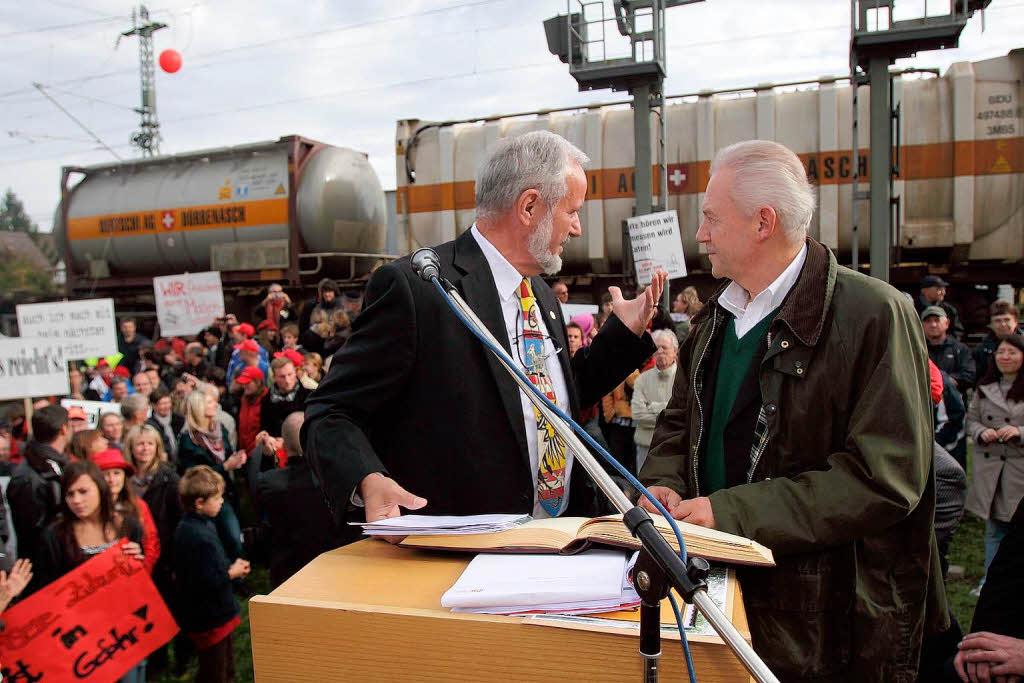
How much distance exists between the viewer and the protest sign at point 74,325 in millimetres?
6820

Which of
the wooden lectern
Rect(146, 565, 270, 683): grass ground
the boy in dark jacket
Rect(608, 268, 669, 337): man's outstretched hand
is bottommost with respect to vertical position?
Rect(146, 565, 270, 683): grass ground

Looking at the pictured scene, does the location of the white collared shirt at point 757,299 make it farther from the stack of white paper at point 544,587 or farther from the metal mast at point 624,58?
the metal mast at point 624,58

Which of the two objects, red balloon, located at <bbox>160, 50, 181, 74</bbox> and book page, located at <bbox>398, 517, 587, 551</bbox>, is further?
red balloon, located at <bbox>160, 50, 181, 74</bbox>

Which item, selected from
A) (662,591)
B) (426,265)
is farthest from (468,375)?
(662,591)

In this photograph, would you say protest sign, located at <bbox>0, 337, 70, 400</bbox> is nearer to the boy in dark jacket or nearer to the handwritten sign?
the boy in dark jacket

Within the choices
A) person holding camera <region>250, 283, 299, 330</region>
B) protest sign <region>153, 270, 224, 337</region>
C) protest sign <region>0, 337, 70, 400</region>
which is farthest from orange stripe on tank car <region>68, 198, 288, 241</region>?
protest sign <region>0, 337, 70, 400</region>

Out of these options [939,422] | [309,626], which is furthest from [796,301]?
[939,422]

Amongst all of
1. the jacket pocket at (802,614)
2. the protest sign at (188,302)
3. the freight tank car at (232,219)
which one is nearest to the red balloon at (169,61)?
the freight tank car at (232,219)

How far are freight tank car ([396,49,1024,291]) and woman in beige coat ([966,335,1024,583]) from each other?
3.61 meters

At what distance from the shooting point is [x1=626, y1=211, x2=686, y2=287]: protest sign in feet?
23.0

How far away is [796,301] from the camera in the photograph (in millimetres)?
1730

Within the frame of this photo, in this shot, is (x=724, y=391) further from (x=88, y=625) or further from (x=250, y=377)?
(x=250, y=377)

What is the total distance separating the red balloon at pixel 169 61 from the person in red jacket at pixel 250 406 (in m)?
14.0

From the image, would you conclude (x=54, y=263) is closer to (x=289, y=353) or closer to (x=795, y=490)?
(x=289, y=353)
